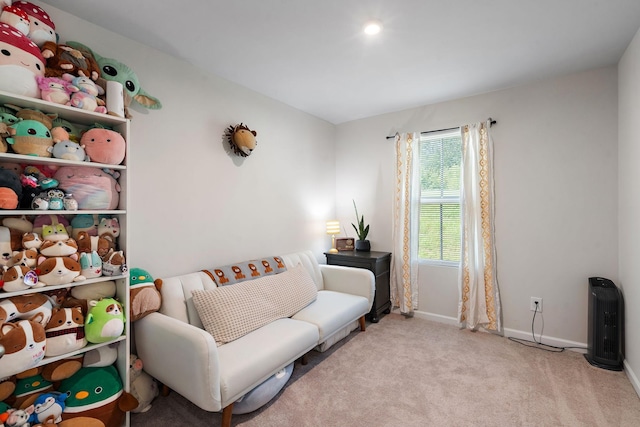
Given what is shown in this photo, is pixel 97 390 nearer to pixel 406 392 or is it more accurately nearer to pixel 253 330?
pixel 253 330

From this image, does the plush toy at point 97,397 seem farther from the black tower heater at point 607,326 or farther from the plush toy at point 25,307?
the black tower heater at point 607,326

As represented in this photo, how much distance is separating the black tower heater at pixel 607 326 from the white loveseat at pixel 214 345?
6.08ft

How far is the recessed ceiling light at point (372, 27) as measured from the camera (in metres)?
1.82

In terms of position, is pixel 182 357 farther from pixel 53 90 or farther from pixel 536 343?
pixel 536 343

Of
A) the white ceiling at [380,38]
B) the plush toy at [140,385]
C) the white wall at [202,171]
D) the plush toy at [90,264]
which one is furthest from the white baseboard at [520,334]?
the plush toy at [90,264]

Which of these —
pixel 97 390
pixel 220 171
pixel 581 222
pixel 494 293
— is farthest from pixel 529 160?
pixel 97 390

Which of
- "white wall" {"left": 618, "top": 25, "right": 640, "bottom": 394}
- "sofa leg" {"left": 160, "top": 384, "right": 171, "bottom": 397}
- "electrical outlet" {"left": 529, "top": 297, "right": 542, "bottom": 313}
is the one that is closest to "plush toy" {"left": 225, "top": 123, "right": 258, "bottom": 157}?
"sofa leg" {"left": 160, "top": 384, "right": 171, "bottom": 397}

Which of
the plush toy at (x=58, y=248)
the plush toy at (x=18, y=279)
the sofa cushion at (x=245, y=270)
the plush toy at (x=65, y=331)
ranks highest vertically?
the plush toy at (x=58, y=248)

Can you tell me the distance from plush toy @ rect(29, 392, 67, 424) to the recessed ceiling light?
2.70 m

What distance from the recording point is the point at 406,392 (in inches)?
78.3

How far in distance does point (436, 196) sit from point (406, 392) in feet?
6.78

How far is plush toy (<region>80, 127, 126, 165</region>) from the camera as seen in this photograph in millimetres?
1629

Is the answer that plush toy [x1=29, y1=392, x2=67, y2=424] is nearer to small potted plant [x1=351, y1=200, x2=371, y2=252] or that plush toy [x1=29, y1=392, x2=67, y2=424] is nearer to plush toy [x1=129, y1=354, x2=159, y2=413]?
plush toy [x1=129, y1=354, x2=159, y2=413]

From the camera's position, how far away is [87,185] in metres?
1.62
